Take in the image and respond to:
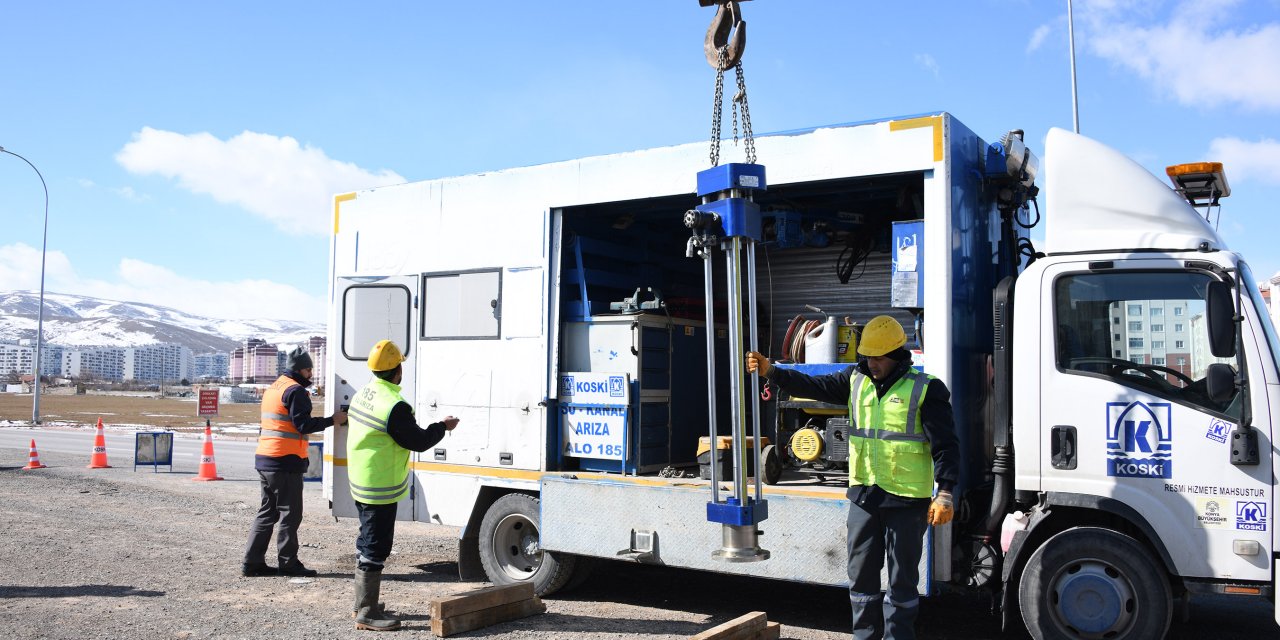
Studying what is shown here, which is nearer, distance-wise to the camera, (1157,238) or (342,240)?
(1157,238)

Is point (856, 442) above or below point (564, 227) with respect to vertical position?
below

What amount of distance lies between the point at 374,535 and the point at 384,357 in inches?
44.2

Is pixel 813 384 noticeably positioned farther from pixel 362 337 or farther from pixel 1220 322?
pixel 362 337

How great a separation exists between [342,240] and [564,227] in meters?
2.22

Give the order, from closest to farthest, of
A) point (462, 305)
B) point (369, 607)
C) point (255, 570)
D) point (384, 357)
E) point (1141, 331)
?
point (1141, 331) → point (369, 607) → point (384, 357) → point (462, 305) → point (255, 570)

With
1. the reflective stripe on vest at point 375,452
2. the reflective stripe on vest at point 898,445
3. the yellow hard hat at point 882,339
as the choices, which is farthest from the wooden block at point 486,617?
the yellow hard hat at point 882,339

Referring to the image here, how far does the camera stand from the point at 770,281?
26.2 feet

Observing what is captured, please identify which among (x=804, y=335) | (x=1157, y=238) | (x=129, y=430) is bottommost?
(x=129, y=430)

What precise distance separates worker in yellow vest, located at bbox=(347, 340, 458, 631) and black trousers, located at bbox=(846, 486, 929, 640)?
2.68 meters

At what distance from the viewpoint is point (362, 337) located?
27.3ft

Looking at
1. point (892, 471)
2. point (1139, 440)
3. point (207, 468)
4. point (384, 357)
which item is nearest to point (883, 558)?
point (892, 471)

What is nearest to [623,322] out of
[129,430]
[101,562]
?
[101,562]

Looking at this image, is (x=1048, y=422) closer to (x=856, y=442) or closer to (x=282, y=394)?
(x=856, y=442)

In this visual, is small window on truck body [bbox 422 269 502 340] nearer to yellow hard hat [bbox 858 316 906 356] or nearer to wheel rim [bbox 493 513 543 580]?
wheel rim [bbox 493 513 543 580]
